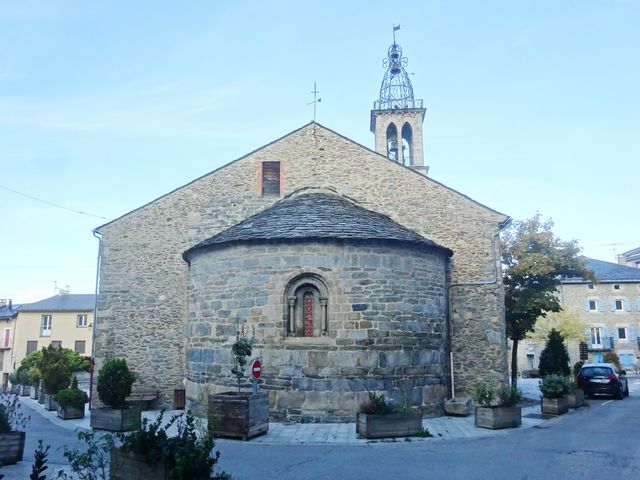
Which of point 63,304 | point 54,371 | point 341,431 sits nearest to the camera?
point 341,431

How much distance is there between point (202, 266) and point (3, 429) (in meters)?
6.66

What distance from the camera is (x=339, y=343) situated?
12.8 meters

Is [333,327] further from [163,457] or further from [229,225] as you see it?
[163,457]

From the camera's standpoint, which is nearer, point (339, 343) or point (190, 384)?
point (339, 343)

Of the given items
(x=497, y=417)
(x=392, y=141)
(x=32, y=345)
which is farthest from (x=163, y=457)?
(x=32, y=345)

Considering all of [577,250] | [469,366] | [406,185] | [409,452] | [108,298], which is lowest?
[409,452]

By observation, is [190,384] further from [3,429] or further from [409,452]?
[409,452]

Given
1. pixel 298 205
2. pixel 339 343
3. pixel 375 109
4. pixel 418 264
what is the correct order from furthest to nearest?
pixel 375 109 → pixel 298 205 → pixel 418 264 → pixel 339 343

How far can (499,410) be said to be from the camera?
12.0 m

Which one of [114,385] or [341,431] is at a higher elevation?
[114,385]

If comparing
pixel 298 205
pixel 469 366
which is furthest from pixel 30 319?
pixel 469 366

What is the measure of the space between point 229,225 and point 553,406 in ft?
37.0

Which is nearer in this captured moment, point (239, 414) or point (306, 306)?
point (239, 414)

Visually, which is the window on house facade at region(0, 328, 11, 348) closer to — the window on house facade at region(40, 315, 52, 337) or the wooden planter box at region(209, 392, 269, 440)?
the window on house facade at region(40, 315, 52, 337)
